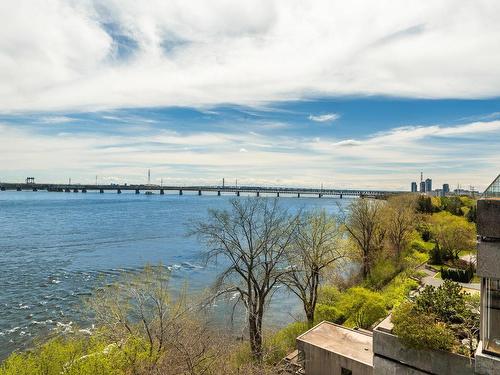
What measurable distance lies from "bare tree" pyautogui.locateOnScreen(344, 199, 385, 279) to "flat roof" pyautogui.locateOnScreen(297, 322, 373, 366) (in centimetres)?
2068

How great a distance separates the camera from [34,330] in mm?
28578

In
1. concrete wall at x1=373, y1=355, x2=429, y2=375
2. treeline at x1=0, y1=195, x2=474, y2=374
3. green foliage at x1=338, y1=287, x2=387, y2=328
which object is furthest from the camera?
green foliage at x1=338, y1=287, x2=387, y2=328

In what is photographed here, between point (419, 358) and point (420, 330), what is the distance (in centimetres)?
106

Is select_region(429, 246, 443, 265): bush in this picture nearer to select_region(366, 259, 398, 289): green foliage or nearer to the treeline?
the treeline

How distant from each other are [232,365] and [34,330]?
16221mm

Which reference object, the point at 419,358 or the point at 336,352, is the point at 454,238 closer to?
the point at 336,352

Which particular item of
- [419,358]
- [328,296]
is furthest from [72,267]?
[419,358]

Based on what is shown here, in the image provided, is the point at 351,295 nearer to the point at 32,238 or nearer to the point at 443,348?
the point at 443,348

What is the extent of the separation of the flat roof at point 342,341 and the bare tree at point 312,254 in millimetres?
5513

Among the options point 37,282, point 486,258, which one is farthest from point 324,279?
point 37,282

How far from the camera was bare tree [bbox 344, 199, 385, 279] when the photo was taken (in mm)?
44125

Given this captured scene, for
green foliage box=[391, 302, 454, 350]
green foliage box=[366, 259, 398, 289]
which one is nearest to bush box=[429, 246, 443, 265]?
green foliage box=[366, 259, 398, 289]

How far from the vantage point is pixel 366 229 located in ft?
148

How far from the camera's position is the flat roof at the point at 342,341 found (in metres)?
20.3
